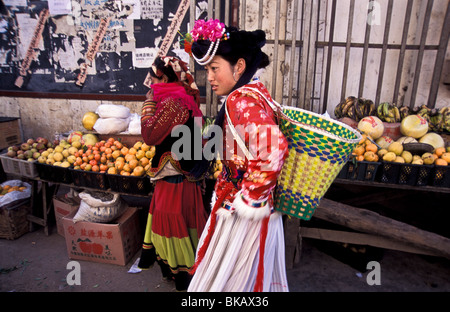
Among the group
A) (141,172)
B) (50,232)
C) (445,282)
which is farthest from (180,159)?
(445,282)

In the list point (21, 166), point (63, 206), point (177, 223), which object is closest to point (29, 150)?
point (21, 166)

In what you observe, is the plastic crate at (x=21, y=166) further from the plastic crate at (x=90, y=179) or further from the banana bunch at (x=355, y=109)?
the banana bunch at (x=355, y=109)

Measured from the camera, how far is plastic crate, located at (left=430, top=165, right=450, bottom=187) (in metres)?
2.90

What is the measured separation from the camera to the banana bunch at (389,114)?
3815mm

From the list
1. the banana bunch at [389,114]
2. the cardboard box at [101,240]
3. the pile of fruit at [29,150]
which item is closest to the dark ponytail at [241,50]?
the cardboard box at [101,240]

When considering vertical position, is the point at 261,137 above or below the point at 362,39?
below

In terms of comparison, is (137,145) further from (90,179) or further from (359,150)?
(359,150)

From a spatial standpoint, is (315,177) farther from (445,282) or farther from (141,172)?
(445,282)

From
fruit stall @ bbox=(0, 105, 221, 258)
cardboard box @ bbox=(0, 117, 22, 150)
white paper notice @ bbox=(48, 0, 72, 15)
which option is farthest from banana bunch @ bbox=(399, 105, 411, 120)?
cardboard box @ bbox=(0, 117, 22, 150)

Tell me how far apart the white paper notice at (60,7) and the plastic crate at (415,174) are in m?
5.86

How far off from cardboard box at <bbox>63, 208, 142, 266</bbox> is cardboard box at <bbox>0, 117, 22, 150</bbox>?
271 centimetres

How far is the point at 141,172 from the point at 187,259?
1.14 m

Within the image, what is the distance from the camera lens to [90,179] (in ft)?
11.3
